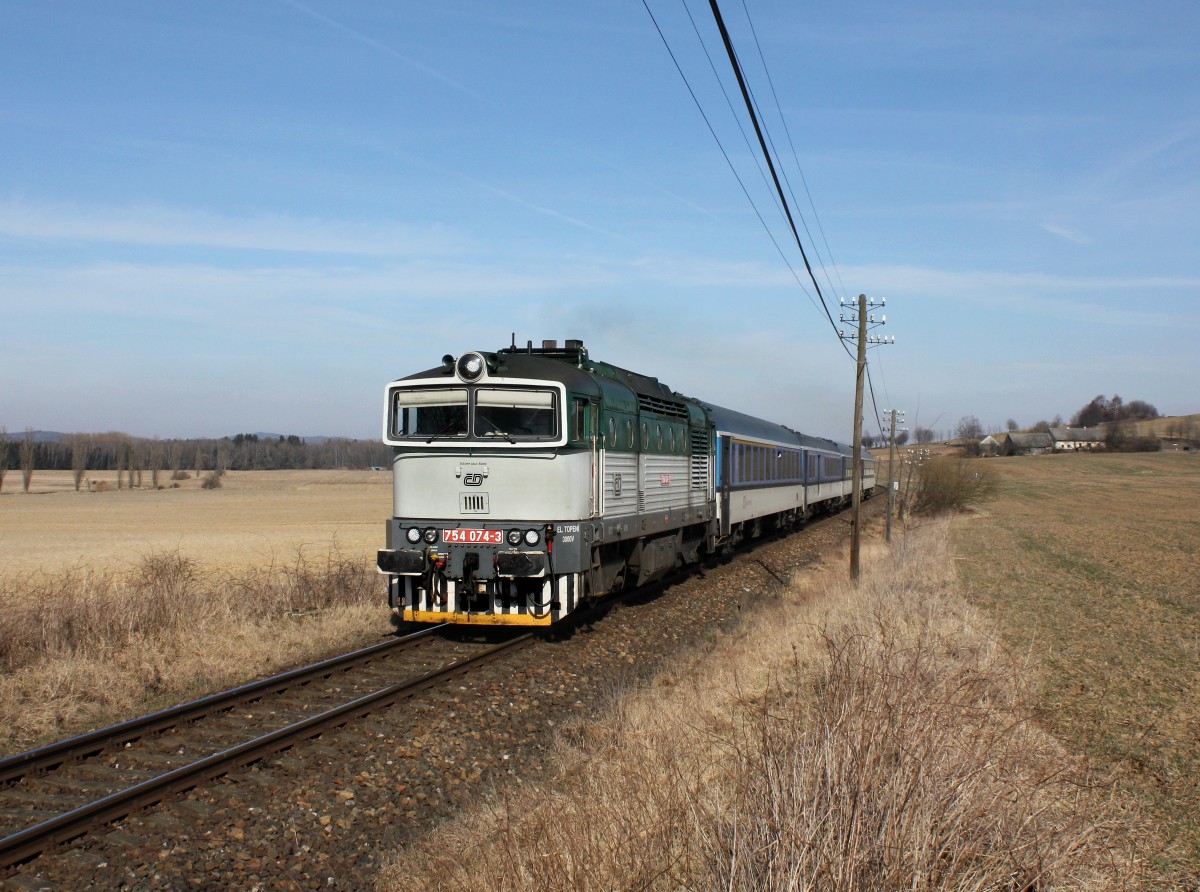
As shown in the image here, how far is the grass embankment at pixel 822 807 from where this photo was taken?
4.07 meters

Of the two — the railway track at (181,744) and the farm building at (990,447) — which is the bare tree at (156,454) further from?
the railway track at (181,744)

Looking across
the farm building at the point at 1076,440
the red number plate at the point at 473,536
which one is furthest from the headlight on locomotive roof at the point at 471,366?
the farm building at the point at 1076,440

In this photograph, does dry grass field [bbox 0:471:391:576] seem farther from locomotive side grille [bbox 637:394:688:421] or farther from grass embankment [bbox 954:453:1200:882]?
grass embankment [bbox 954:453:1200:882]

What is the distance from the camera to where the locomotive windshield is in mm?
11250

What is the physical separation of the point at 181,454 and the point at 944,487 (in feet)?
410

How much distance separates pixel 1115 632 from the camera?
14.6 meters

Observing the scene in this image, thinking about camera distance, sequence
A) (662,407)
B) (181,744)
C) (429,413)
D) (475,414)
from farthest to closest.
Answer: (662,407), (429,413), (475,414), (181,744)

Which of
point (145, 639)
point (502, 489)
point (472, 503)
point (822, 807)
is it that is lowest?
point (145, 639)

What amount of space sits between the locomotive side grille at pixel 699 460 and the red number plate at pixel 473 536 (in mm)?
6954

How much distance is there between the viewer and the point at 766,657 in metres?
11.0

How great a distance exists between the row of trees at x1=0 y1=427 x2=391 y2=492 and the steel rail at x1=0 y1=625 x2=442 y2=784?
9949 centimetres

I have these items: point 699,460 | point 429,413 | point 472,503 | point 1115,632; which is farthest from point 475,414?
point 1115,632

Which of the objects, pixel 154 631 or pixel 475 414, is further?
pixel 475 414

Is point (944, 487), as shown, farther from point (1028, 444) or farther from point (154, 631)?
point (1028, 444)
